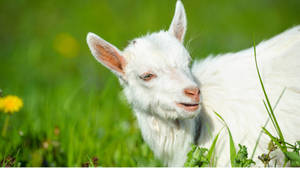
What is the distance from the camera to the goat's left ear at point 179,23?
3.29 metres

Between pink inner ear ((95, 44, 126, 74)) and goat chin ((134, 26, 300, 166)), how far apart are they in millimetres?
442

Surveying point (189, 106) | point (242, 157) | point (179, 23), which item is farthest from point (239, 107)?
point (179, 23)

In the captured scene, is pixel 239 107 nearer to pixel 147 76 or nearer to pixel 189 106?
pixel 189 106

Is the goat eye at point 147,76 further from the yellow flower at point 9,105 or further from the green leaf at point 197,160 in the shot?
the yellow flower at point 9,105

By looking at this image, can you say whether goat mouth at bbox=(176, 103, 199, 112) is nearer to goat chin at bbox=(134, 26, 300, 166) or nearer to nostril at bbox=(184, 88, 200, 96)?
nostril at bbox=(184, 88, 200, 96)

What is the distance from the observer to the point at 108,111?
5012mm

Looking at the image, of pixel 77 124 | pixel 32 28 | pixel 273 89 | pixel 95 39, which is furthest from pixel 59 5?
pixel 273 89

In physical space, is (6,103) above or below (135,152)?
above

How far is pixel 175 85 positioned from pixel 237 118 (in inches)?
28.3

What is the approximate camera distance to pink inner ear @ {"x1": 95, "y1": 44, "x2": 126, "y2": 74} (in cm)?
305

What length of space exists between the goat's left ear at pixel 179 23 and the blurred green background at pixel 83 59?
0.50 ft

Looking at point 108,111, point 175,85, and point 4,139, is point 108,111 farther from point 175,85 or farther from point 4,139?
point 175,85

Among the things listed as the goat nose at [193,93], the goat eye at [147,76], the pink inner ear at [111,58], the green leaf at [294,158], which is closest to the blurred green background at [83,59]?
the pink inner ear at [111,58]

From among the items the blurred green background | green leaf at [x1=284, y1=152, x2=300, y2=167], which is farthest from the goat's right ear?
green leaf at [x1=284, y1=152, x2=300, y2=167]
